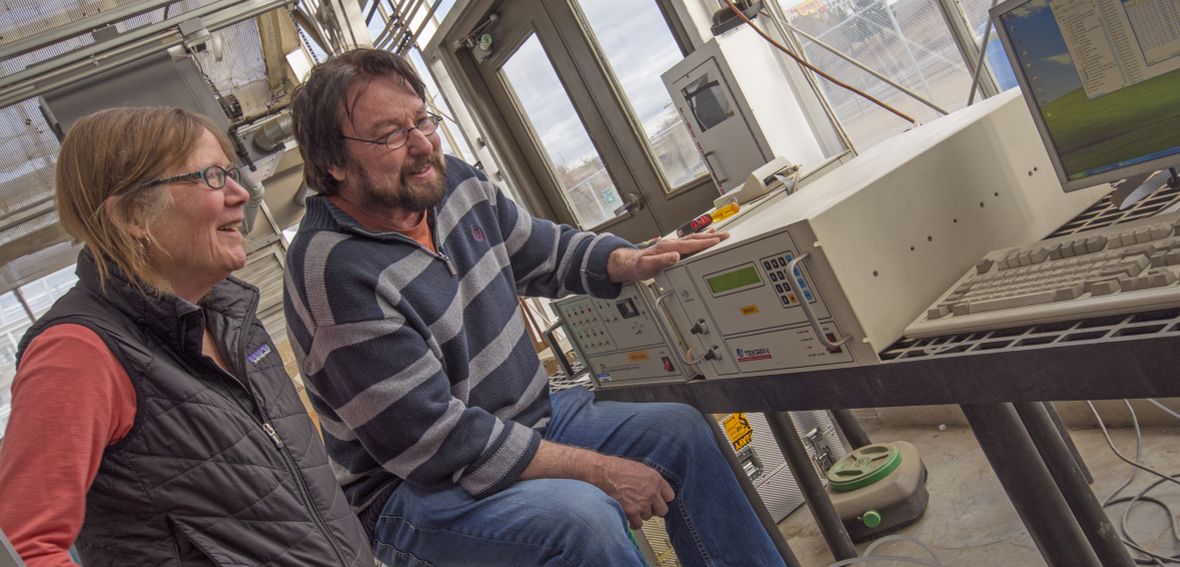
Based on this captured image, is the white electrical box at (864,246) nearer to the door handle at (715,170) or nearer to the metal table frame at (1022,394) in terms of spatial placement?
the metal table frame at (1022,394)

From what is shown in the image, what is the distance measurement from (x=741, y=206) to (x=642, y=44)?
1440mm

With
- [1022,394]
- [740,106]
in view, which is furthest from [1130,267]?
[740,106]

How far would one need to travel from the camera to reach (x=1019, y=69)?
4.07 feet

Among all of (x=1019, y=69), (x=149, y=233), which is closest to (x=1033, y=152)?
(x=1019, y=69)

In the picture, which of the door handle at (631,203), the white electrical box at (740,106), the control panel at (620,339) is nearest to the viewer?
the control panel at (620,339)

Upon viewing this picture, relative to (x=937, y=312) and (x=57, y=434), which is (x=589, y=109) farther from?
(x=57, y=434)

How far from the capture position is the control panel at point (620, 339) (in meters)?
1.55

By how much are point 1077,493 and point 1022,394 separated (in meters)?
0.58

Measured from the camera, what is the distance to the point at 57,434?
2.70ft

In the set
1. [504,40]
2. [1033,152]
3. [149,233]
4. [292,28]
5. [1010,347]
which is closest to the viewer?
[1010,347]

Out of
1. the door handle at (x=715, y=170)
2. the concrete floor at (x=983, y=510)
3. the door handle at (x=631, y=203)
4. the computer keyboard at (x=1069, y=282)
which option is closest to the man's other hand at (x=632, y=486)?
the computer keyboard at (x=1069, y=282)

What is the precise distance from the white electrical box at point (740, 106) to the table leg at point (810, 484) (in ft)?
2.20

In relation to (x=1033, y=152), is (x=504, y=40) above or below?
above

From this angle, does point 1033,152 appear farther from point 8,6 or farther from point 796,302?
point 8,6
